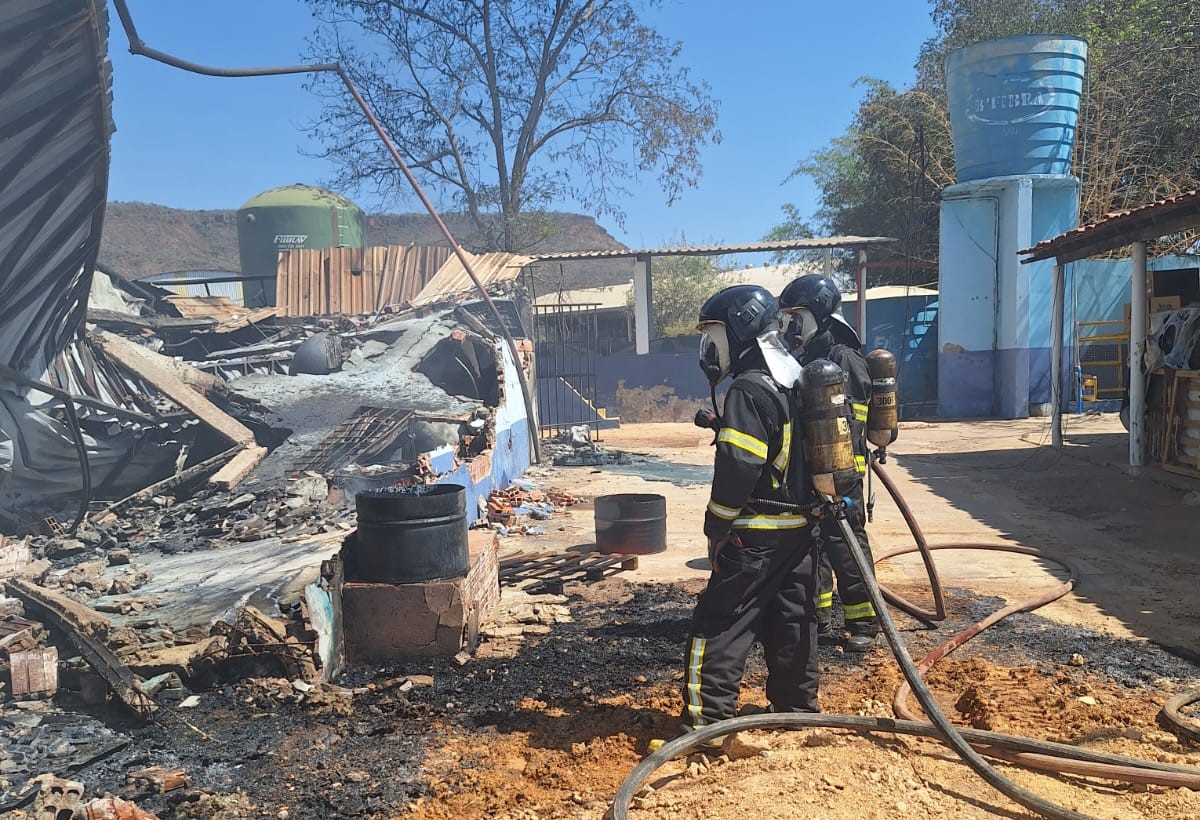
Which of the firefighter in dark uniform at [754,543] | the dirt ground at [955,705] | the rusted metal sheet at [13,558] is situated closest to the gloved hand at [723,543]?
the firefighter in dark uniform at [754,543]

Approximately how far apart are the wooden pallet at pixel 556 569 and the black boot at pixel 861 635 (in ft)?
7.52

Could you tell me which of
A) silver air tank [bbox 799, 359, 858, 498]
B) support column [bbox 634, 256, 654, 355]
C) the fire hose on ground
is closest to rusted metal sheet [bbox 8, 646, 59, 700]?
the fire hose on ground

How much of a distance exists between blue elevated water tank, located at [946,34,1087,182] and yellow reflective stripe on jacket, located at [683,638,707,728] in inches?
649

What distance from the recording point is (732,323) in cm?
367

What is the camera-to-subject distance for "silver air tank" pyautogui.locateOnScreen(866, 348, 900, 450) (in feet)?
17.1

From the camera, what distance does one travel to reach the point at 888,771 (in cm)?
313

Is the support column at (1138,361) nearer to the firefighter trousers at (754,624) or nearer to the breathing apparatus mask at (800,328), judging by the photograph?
the breathing apparatus mask at (800,328)

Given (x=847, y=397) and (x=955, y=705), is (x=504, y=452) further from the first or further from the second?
(x=955, y=705)

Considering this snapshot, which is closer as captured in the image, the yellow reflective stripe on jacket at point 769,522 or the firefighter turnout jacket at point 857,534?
the yellow reflective stripe on jacket at point 769,522

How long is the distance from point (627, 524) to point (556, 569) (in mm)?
906

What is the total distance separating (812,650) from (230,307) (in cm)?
1218

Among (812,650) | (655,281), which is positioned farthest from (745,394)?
(655,281)

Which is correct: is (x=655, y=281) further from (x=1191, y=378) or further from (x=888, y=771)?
(x=888, y=771)

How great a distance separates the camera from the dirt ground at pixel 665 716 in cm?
312
